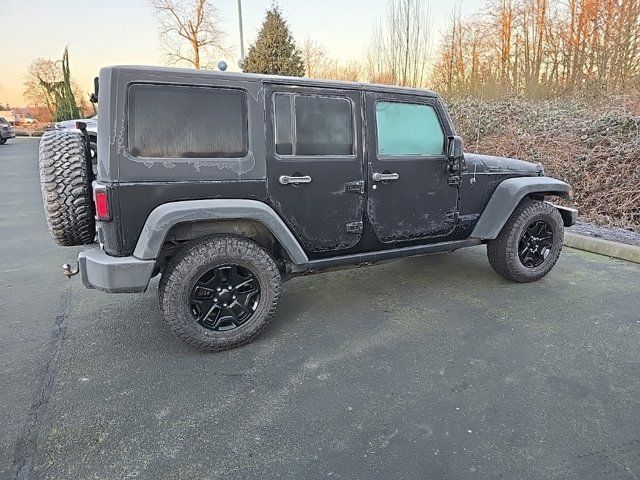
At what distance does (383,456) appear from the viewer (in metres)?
2.03

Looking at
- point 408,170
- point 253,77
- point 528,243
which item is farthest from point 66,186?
point 528,243

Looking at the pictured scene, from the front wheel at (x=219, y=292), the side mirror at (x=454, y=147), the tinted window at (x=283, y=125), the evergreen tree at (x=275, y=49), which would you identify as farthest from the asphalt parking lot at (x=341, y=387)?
the evergreen tree at (x=275, y=49)

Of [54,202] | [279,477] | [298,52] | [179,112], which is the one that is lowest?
[279,477]

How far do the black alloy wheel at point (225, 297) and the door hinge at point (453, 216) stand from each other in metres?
1.82

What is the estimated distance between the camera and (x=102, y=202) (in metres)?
2.59

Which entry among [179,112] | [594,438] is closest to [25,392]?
[179,112]

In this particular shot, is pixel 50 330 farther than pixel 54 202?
Yes

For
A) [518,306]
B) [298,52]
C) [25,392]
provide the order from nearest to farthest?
[25,392], [518,306], [298,52]

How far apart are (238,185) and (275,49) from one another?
65.9 feet

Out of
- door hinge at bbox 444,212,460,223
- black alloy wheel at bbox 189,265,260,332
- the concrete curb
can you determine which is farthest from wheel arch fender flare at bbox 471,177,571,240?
black alloy wheel at bbox 189,265,260,332

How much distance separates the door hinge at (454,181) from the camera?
3.75 metres

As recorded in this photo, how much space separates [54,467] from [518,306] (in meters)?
3.39

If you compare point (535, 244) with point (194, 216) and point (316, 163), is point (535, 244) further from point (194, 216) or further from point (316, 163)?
point (194, 216)

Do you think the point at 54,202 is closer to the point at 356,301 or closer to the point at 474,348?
the point at 356,301
